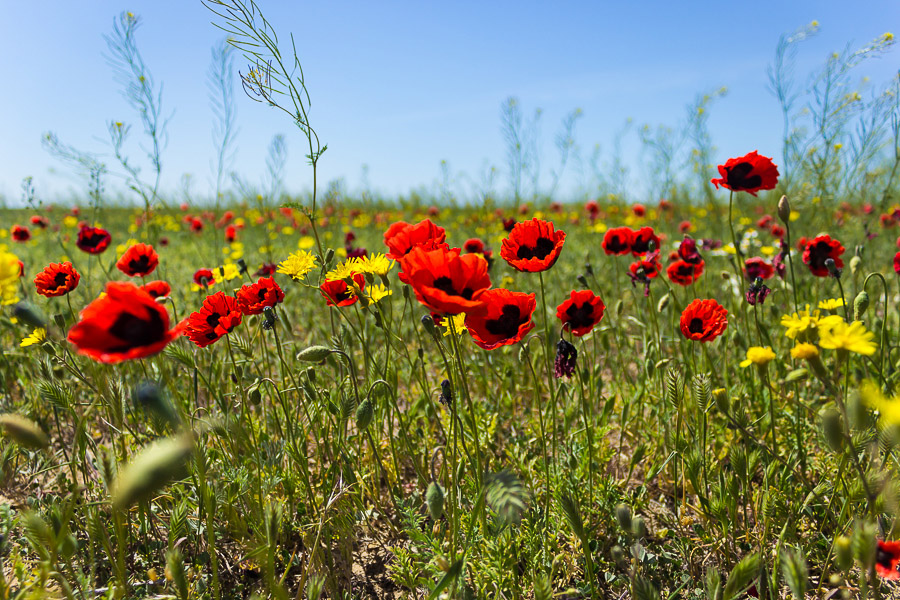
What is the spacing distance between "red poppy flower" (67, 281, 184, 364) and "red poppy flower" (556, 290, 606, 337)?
1258 mm

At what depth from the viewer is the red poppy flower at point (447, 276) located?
1068 mm

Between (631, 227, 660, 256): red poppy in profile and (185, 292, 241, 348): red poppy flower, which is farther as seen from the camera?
(631, 227, 660, 256): red poppy in profile

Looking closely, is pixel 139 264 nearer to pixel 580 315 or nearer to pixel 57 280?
pixel 57 280

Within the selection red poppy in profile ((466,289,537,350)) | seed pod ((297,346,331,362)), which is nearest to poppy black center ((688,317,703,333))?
red poppy in profile ((466,289,537,350))

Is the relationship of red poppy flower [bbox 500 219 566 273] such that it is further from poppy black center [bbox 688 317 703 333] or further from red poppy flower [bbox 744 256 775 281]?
red poppy flower [bbox 744 256 775 281]

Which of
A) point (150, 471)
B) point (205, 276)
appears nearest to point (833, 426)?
point (150, 471)

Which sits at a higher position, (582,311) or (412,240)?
(412,240)

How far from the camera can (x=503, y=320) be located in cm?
149

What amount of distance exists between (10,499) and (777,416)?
3130mm

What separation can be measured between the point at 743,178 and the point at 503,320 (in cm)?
106

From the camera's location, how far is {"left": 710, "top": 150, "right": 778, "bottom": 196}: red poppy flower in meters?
1.82

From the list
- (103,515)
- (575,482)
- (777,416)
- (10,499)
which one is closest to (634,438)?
(777,416)

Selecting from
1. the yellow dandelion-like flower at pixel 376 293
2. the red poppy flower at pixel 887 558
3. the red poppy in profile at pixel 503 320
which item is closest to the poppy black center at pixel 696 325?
the red poppy in profile at pixel 503 320

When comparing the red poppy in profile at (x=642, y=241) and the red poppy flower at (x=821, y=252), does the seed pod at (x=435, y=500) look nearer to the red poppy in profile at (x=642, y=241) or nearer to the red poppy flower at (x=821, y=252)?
the red poppy in profile at (x=642, y=241)
